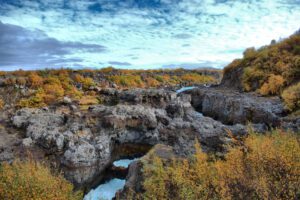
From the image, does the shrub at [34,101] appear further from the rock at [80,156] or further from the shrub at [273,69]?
the shrub at [273,69]

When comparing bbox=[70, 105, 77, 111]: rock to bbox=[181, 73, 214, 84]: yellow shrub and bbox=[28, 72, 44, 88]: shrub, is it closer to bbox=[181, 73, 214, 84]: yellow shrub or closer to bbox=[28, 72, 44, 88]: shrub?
bbox=[28, 72, 44, 88]: shrub

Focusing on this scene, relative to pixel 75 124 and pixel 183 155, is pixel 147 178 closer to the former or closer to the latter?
pixel 183 155

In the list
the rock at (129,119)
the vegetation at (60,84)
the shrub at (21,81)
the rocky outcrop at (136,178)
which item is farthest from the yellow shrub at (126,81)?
the rocky outcrop at (136,178)

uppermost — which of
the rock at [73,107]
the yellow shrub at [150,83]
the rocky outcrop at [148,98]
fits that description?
the yellow shrub at [150,83]

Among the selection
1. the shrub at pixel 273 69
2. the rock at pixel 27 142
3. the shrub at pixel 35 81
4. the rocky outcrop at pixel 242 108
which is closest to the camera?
the rock at pixel 27 142

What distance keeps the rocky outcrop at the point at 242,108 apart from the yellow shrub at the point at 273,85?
169cm

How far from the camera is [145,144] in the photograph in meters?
29.5

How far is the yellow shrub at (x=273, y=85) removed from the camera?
36844mm

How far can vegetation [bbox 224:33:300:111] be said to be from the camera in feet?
121

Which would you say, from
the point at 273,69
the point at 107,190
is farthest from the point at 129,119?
the point at 273,69

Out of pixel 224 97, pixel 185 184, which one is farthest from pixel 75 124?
pixel 224 97

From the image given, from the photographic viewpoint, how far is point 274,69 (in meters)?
40.8

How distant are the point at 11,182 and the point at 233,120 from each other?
87.3 ft

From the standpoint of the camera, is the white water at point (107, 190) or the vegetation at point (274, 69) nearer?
the white water at point (107, 190)
